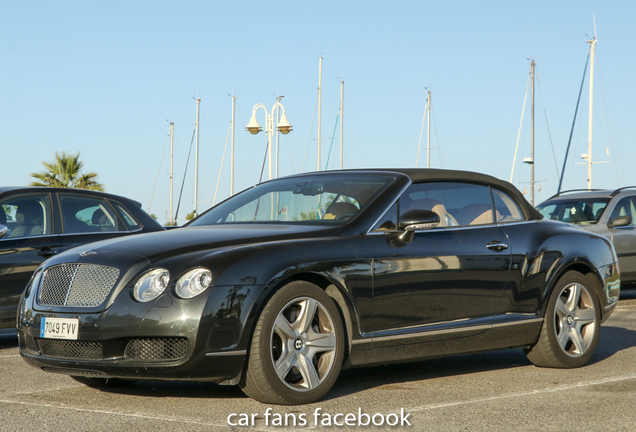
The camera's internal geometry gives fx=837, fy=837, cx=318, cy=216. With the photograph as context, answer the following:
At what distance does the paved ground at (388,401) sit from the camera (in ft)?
14.9

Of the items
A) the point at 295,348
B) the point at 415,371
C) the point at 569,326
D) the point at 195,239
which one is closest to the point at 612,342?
the point at 569,326

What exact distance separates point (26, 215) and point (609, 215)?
861 centimetres

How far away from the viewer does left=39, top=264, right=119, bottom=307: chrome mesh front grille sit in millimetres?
4934

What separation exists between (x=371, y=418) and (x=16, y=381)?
2773mm

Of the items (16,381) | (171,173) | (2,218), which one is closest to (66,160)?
(171,173)

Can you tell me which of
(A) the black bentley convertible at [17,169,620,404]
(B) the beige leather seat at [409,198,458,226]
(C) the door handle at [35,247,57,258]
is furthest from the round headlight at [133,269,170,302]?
(C) the door handle at [35,247,57,258]

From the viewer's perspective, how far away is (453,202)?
6.37 m

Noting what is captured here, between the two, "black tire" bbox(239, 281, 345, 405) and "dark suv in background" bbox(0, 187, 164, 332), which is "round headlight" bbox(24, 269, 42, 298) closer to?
"black tire" bbox(239, 281, 345, 405)

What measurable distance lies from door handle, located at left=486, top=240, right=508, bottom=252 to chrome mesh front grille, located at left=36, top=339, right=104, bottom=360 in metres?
2.93

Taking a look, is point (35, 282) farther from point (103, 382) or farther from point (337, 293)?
point (337, 293)

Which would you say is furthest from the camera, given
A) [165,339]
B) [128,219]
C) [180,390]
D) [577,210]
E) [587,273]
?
[577,210]

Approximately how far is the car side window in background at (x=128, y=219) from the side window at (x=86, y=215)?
10 centimetres

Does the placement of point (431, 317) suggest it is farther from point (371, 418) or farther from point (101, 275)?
point (101, 275)

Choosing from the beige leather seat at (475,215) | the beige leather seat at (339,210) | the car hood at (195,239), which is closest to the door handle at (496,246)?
the beige leather seat at (475,215)
